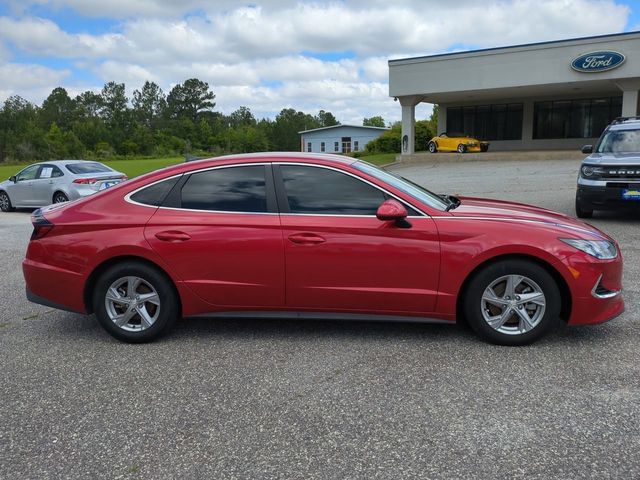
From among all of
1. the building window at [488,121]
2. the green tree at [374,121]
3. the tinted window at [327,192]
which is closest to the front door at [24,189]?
the tinted window at [327,192]

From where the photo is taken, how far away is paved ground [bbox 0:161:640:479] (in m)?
2.87

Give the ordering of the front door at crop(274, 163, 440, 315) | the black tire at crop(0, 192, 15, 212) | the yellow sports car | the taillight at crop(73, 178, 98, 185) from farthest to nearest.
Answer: the yellow sports car < the black tire at crop(0, 192, 15, 212) < the taillight at crop(73, 178, 98, 185) < the front door at crop(274, 163, 440, 315)

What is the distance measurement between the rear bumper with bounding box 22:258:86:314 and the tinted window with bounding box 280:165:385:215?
6.23 ft

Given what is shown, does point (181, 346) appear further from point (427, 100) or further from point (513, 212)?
point (427, 100)

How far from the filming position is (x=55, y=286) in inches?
185

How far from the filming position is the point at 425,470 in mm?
2775

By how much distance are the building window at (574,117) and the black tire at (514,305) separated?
34.7 m

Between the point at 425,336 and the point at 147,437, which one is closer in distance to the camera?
the point at 147,437

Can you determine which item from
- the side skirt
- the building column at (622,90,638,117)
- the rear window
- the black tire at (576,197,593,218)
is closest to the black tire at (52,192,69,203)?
the rear window

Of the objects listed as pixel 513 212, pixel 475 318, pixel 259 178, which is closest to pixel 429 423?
pixel 475 318

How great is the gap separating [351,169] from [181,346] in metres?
2.00

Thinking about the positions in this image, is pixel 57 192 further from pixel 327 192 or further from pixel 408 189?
pixel 408 189

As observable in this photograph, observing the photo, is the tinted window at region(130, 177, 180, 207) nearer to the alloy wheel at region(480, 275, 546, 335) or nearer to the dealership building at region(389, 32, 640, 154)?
the alloy wheel at region(480, 275, 546, 335)

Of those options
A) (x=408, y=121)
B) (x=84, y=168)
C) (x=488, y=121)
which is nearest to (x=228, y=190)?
(x=84, y=168)
